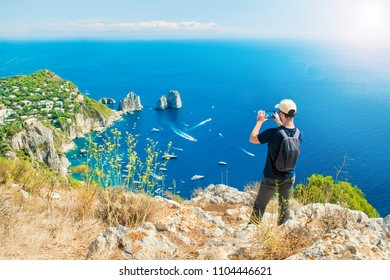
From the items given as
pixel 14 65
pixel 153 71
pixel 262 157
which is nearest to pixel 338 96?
pixel 262 157

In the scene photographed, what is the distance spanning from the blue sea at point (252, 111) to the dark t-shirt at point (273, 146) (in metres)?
17.7

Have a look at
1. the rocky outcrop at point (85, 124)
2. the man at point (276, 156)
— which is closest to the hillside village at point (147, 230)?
the man at point (276, 156)

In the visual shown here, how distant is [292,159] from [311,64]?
293ft

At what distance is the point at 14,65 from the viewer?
87500 mm

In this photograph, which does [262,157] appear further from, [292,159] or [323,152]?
[292,159]

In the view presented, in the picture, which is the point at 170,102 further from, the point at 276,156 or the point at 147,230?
the point at 147,230

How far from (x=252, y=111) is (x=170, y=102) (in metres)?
16.3

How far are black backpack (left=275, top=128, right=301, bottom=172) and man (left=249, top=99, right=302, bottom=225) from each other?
0.05 meters

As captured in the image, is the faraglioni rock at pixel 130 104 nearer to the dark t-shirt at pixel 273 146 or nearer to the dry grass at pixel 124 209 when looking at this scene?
the dry grass at pixel 124 209

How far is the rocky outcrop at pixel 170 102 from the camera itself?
Result: 205 ft

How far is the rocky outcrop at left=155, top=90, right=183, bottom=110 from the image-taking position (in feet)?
205

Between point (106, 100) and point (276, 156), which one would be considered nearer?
point (276, 156)

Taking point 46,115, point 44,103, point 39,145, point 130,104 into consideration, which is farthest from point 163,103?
point 39,145

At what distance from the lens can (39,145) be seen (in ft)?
123
